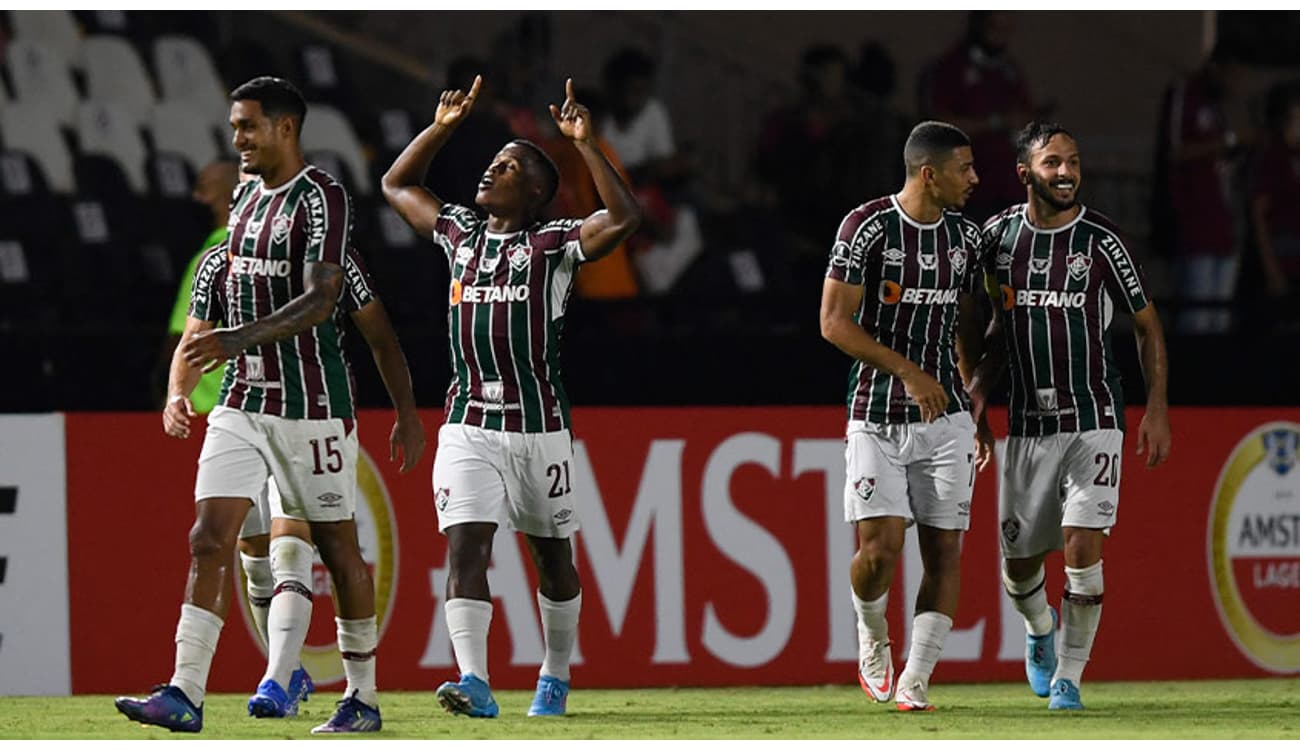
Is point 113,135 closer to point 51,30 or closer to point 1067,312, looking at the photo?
point 51,30

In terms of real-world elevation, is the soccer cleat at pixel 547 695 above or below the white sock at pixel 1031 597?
below

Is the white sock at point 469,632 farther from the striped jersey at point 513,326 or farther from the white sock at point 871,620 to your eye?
the white sock at point 871,620

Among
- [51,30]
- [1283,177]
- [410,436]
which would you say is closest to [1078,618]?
[410,436]

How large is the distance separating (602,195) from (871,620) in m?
1.96

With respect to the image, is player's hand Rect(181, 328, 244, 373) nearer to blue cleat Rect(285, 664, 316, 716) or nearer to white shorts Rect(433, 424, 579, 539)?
white shorts Rect(433, 424, 579, 539)

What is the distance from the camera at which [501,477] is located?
8.27 metres

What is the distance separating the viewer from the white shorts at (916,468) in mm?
8617

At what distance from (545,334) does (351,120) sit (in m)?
6.67

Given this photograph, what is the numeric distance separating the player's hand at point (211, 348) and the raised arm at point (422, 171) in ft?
3.98

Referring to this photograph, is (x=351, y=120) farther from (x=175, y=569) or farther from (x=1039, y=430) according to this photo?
(x=1039, y=430)

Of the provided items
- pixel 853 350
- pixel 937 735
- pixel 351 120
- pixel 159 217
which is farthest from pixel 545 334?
pixel 351 120

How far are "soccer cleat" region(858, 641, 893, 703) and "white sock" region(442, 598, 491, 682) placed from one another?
1627mm

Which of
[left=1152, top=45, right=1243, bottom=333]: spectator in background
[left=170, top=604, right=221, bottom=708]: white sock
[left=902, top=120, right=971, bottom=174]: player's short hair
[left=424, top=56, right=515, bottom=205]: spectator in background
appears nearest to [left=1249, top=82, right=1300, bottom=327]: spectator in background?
[left=1152, top=45, right=1243, bottom=333]: spectator in background

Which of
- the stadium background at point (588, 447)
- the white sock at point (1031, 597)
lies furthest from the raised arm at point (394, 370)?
the white sock at point (1031, 597)
